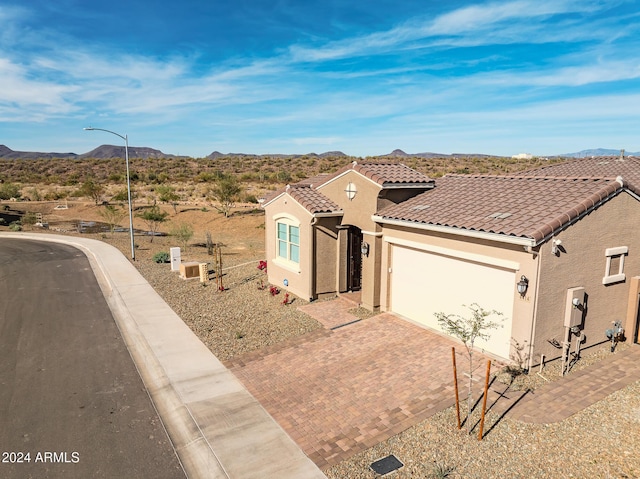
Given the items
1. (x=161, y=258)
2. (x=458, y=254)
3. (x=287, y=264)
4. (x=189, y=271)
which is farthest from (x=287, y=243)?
(x=161, y=258)

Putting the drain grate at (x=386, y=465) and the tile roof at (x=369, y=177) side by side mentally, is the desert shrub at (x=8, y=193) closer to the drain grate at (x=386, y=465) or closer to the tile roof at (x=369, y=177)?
the tile roof at (x=369, y=177)

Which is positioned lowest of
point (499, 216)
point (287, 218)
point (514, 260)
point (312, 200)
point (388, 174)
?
point (514, 260)

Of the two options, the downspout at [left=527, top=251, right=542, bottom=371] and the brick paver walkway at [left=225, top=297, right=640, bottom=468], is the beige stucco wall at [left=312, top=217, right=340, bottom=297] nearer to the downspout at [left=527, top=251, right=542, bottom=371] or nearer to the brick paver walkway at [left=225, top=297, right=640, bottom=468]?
the brick paver walkway at [left=225, top=297, right=640, bottom=468]

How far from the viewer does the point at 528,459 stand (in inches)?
284

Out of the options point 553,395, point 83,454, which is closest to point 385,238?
point 553,395

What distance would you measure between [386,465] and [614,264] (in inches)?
327

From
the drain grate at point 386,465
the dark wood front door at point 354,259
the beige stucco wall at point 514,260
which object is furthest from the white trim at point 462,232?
the drain grate at point 386,465

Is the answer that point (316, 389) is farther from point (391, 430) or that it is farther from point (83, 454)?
point (83, 454)

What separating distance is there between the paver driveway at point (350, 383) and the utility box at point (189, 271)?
A: 890cm

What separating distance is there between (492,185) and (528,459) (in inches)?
346

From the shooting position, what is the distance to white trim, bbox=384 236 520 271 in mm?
10234

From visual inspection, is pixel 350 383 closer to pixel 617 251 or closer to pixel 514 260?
pixel 514 260

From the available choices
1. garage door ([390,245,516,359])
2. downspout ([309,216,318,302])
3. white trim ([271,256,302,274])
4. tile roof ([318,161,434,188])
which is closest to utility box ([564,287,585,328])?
garage door ([390,245,516,359])

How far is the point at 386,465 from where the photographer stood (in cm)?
718
